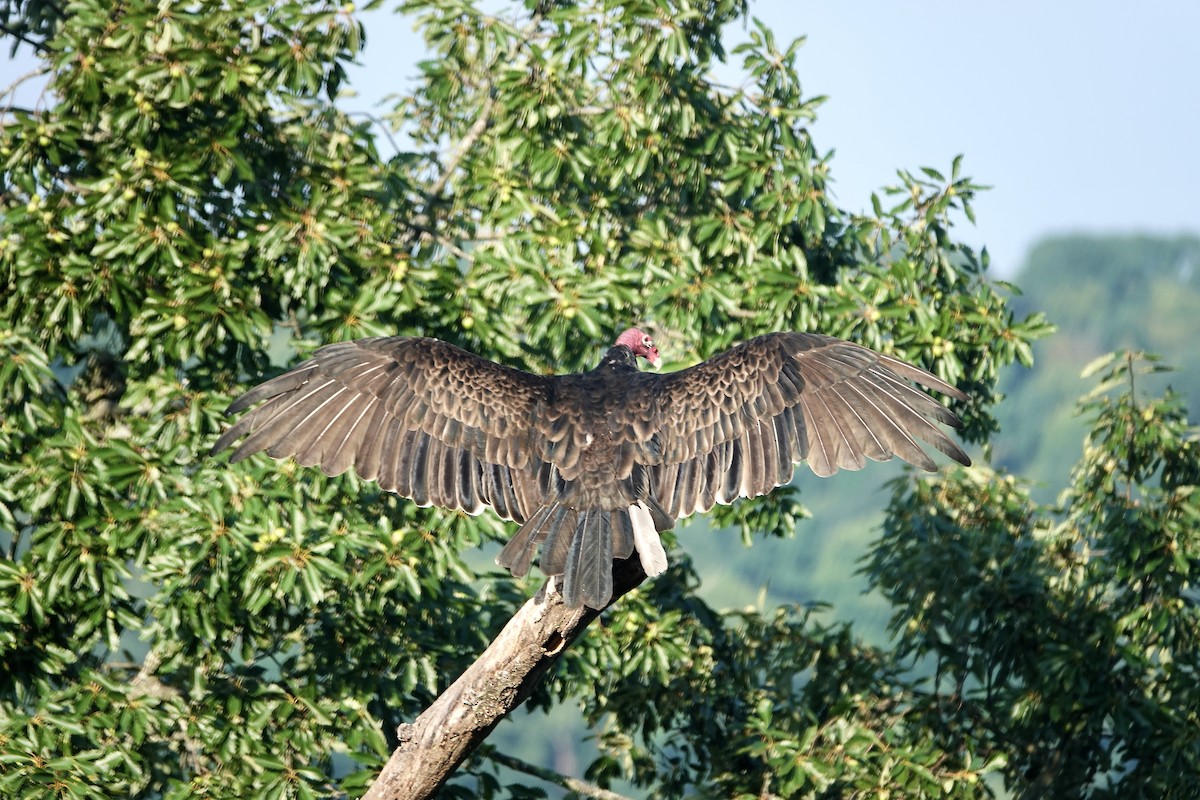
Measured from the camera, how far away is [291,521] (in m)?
4.32

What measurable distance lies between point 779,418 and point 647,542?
32.0 inches

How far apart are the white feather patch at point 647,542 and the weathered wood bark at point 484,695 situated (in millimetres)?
130

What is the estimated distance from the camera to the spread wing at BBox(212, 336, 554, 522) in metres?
4.17

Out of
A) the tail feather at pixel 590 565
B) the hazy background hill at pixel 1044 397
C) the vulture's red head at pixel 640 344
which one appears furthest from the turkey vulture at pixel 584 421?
the hazy background hill at pixel 1044 397

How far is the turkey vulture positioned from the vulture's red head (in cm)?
52

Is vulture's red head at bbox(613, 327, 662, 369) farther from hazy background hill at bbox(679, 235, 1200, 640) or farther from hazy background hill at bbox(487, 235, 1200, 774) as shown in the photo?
hazy background hill at bbox(679, 235, 1200, 640)

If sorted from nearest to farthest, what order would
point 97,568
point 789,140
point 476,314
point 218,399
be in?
point 97,568, point 218,399, point 476,314, point 789,140

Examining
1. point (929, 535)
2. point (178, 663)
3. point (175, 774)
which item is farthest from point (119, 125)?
point (929, 535)

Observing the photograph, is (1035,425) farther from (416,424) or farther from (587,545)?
(587,545)

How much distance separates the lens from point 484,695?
3.39 metres

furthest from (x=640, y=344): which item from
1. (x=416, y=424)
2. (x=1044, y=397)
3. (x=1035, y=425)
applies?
(x=1044, y=397)

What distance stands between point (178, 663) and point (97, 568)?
46 centimetres

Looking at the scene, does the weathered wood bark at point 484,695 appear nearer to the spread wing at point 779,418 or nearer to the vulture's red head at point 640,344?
the spread wing at point 779,418

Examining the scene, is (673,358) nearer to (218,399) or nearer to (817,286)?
(817,286)
